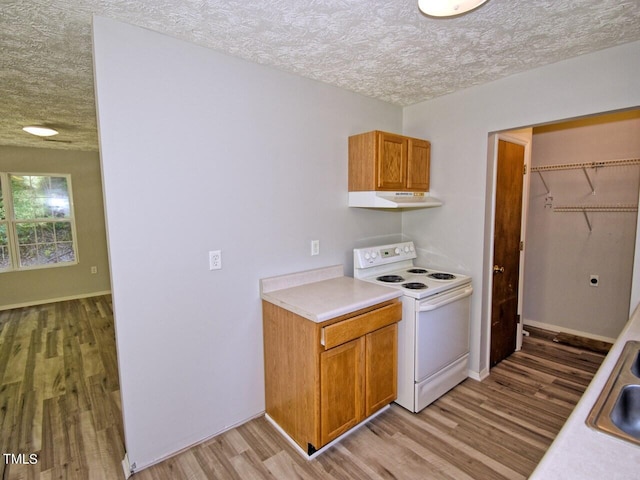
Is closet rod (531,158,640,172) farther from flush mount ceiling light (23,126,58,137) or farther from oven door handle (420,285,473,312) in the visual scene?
flush mount ceiling light (23,126,58,137)

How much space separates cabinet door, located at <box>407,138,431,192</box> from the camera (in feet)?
9.14

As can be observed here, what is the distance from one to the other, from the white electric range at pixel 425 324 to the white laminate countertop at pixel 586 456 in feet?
4.34

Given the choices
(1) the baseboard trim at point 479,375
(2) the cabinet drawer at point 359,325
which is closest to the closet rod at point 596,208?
(1) the baseboard trim at point 479,375

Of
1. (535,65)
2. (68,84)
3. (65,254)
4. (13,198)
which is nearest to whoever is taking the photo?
(535,65)

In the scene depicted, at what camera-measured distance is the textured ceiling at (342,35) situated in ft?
5.05

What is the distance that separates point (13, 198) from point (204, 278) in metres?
4.83

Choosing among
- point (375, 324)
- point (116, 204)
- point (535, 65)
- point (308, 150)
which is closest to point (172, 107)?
point (116, 204)

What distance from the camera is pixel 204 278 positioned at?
2051 mm

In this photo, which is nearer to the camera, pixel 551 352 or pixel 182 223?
pixel 182 223

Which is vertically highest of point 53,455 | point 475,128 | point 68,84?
point 68,84

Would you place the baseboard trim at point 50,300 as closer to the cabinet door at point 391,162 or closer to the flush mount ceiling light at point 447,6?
the cabinet door at point 391,162

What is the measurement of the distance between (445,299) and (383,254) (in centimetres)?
66

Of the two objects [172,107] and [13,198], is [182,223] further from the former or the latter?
[13,198]

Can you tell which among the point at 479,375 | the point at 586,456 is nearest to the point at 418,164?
the point at 479,375
